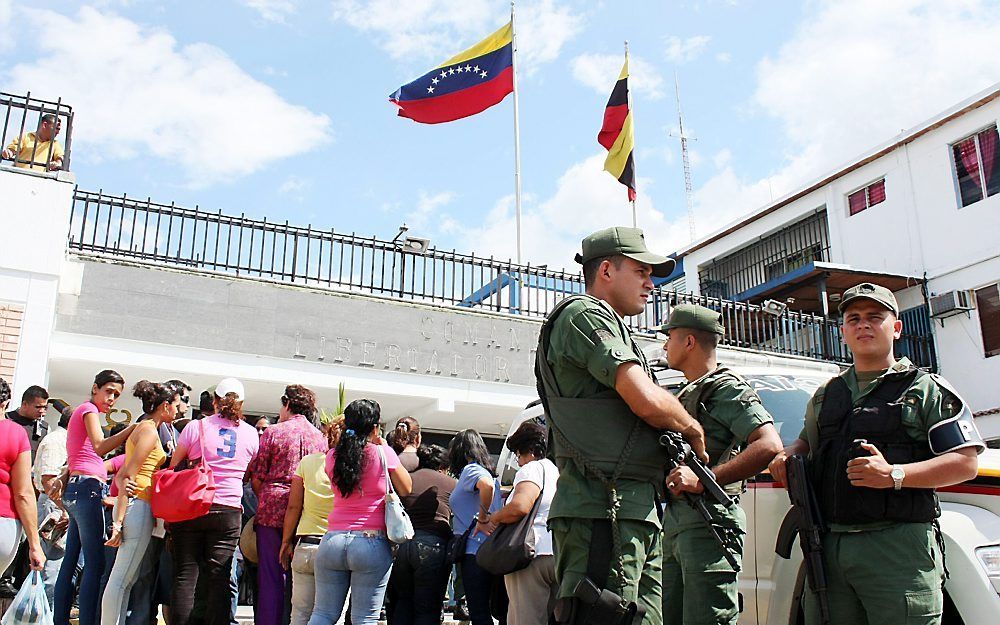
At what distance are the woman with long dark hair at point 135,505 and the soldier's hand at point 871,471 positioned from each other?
4.56 metres

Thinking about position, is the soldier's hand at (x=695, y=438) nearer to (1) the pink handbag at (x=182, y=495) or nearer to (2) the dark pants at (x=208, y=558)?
(1) the pink handbag at (x=182, y=495)

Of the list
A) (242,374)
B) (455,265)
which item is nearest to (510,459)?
(242,374)

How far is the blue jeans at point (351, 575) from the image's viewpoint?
18.2ft

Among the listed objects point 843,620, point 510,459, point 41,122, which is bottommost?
point 843,620

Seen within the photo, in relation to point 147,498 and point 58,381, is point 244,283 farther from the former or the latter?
point 147,498

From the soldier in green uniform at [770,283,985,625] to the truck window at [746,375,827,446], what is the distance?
3.61ft

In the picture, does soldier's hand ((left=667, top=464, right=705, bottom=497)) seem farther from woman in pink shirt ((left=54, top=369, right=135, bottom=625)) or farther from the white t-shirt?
woman in pink shirt ((left=54, top=369, right=135, bottom=625))

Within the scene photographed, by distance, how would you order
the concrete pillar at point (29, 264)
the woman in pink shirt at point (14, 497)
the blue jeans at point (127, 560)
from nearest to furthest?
the woman in pink shirt at point (14, 497)
the blue jeans at point (127, 560)
the concrete pillar at point (29, 264)

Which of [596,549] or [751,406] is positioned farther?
[751,406]

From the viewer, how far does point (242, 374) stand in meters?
11.8

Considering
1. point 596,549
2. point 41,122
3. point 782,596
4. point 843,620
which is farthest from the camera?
point 41,122

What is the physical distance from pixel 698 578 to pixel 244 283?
9.46 m

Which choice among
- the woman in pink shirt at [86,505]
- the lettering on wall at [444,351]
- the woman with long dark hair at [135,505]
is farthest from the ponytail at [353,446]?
the lettering on wall at [444,351]

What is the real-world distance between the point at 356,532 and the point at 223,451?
1257 millimetres
